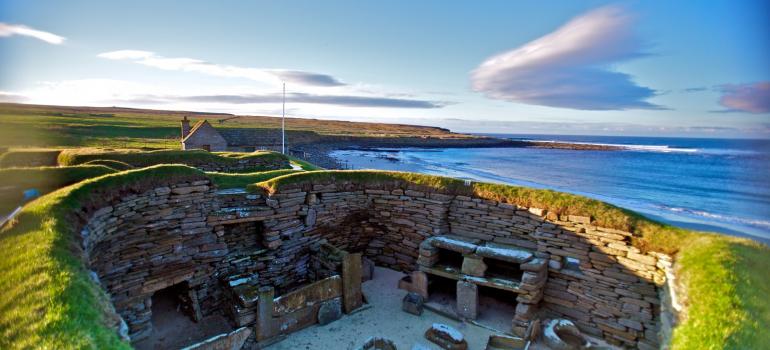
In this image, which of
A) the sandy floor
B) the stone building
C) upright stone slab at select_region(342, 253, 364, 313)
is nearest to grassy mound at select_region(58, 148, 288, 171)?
the stone building

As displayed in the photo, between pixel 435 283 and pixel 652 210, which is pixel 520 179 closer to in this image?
pixel 652 210

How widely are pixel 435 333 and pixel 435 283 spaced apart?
2635mm

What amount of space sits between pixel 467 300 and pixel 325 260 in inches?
165

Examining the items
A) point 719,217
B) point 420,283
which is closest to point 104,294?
point 420,283

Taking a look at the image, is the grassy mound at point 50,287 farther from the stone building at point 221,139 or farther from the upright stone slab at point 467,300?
the stone building at point 221,139

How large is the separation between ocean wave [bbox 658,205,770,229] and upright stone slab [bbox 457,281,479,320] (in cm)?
2704

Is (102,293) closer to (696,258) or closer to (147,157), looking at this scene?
(696,258)

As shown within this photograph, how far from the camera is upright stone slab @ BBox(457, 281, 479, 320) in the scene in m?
9.67

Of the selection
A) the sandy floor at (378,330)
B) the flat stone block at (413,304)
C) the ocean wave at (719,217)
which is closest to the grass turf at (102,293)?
the sandy floor at (378,330)

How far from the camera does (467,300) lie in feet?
Answer: 32.0

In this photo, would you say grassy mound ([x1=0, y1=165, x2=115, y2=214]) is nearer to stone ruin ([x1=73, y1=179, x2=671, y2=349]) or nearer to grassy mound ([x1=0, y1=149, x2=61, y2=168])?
stone ruin ([x1=73, y1=179, x2=671, y2=349])

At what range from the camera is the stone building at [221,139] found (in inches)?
1125

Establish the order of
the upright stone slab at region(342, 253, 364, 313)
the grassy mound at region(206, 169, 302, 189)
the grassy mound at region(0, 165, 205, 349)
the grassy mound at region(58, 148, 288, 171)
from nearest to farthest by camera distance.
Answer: the grassy mound at region(0, 165, 205, 349)
the upright stone slab at region(342, 253, 364, 313)
the grassy mound at region(206, 169, 302, 189)
the grassy mound at region(58, 148, 288, 171)

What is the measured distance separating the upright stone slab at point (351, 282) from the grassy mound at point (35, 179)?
23.8ft
